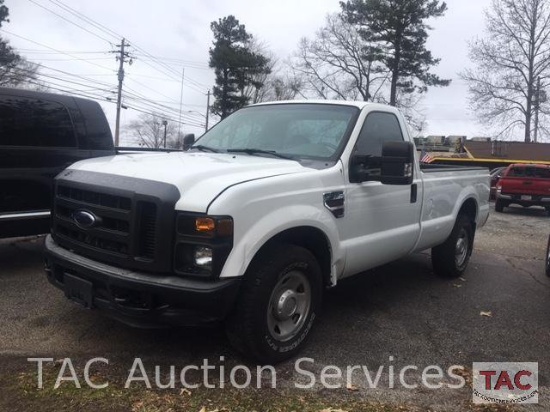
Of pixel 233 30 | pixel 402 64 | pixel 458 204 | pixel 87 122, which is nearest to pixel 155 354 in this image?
pixel 87 122

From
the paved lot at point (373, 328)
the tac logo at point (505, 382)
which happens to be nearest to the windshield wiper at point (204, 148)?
the paved lot at point (373, 328)

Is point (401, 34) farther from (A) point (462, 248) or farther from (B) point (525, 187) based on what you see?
(A) point (462, 248)

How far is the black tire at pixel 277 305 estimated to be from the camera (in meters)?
3.39

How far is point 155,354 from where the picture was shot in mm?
3799

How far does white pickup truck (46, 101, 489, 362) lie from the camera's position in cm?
318

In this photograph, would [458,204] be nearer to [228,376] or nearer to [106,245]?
[228,376]

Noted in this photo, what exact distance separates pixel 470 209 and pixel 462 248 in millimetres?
521

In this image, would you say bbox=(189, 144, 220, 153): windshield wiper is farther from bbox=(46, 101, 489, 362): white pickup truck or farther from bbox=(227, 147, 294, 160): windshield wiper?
bbox=(227, 147, 294, 160): windshield wiper

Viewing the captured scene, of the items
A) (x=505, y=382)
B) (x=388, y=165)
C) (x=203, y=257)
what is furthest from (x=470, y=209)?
(x=203, y=257)

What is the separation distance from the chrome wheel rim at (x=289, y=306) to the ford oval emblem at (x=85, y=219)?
1.32 meters

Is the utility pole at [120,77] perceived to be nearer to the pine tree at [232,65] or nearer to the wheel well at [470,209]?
the pine tree at [232,65]

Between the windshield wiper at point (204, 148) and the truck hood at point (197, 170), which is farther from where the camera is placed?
the windshield wiper at point (204, 148)

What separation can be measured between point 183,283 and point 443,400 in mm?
1878

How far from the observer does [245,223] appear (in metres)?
3.25
